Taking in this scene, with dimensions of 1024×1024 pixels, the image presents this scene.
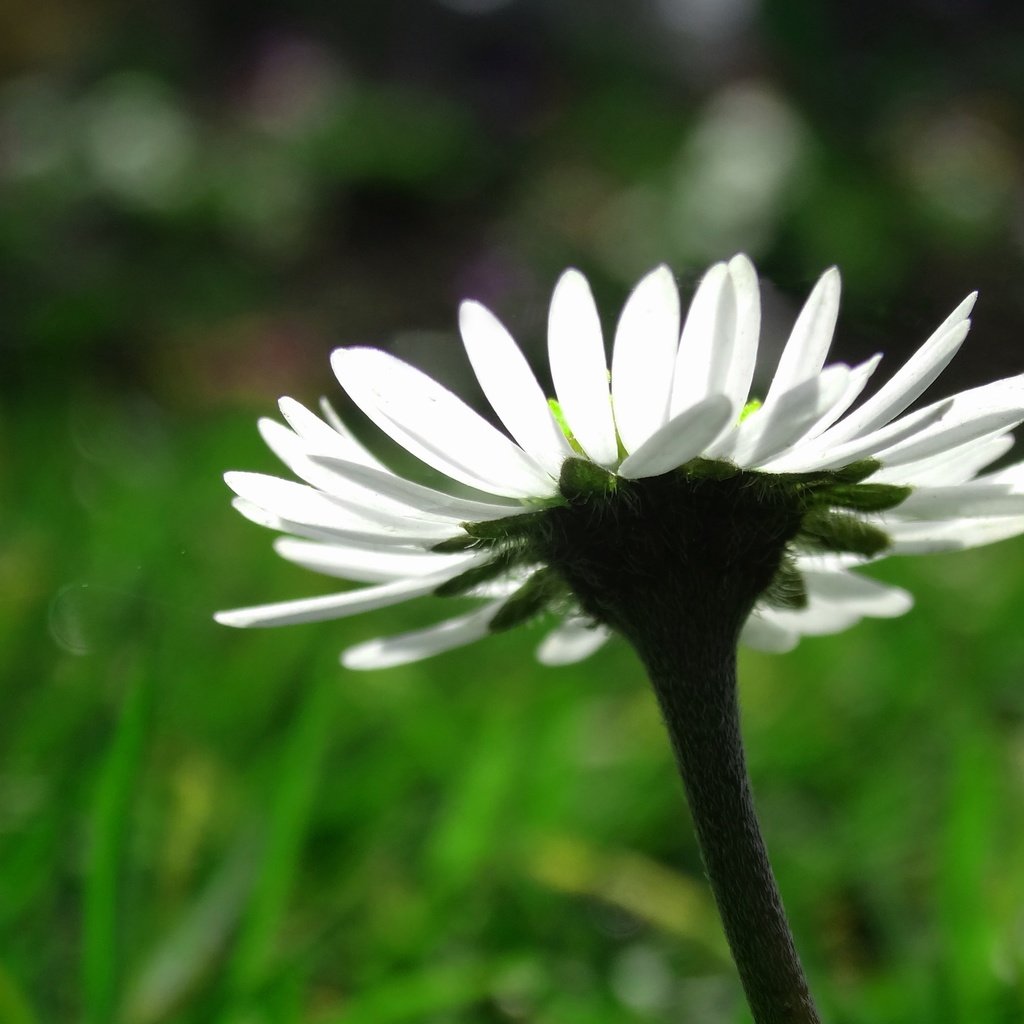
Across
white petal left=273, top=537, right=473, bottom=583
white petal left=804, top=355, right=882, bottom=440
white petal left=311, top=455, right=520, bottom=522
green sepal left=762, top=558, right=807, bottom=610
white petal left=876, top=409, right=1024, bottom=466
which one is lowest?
white petal left=876, top=409, right=1024, bottom=466

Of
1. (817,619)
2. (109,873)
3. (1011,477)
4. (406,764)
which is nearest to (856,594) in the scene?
(817,619)

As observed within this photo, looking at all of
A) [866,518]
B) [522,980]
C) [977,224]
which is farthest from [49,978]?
[977,224]

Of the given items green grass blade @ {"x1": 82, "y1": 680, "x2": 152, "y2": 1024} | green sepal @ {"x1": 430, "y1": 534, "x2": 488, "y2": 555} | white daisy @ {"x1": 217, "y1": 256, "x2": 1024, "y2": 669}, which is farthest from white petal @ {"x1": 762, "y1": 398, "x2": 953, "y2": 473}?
green grass blade @ {"x1": 82, "y1": 680, "x2": 152, "y2": 1024}

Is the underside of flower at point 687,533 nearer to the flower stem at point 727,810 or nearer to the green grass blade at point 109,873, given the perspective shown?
the flower stem at point 727,810

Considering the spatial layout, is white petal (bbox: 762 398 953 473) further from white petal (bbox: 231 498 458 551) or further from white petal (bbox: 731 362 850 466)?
white petal (bbox: 231 498 458 551)

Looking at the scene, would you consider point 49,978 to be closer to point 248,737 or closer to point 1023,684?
point 248,737

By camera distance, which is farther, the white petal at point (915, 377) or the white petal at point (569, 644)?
the white petal at point (569, 644)

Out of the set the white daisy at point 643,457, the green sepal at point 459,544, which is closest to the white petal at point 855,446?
the white daisy at point 643,457
